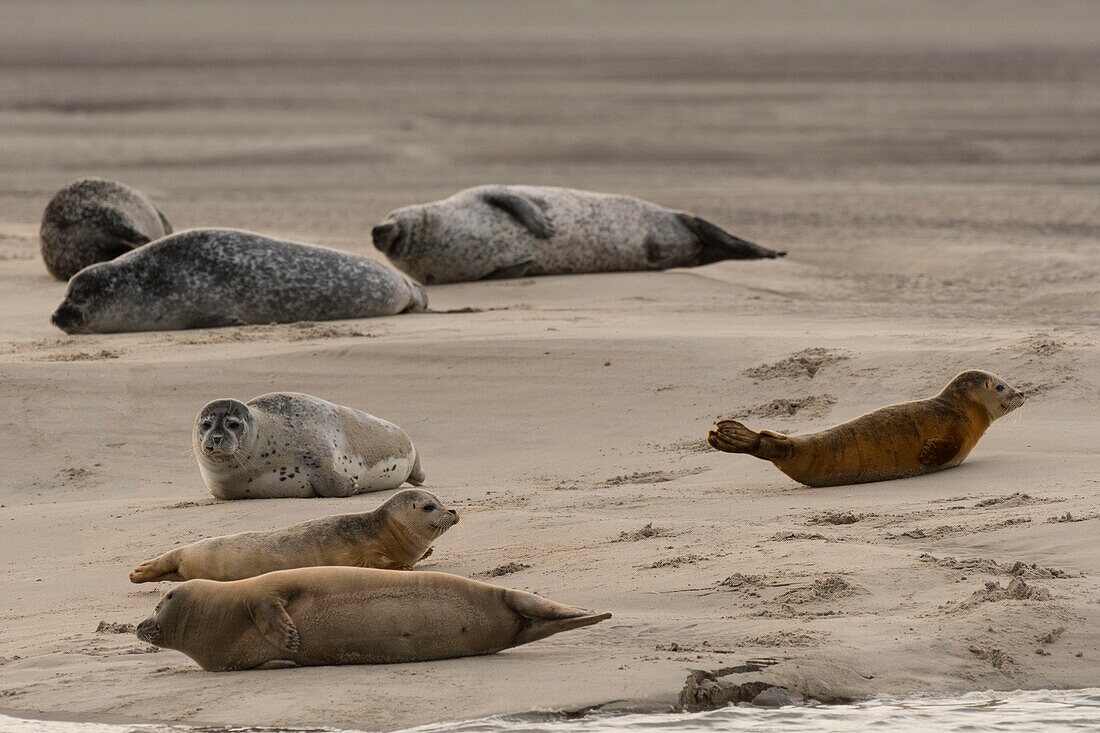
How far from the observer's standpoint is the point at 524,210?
11781mm

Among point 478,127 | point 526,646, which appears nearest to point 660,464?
point 526,646

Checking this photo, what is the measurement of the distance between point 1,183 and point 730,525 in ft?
47.6

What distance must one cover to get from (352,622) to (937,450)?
2555 millimetres

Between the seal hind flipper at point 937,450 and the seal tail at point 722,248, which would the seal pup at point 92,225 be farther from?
the seal hind flipper at point 937,450

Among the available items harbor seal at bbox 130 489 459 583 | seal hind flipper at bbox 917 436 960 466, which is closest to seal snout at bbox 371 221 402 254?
seal hind flipper at bbox 917 436 960 466

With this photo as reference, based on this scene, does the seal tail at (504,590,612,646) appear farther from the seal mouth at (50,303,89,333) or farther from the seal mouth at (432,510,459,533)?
the seal mouth at (50,303,89,333)

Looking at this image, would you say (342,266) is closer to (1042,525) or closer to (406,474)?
(406,474)

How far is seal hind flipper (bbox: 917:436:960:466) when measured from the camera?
19.6 feet

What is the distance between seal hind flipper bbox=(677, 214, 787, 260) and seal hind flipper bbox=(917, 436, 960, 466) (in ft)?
20.5

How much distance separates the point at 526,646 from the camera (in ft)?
14.3

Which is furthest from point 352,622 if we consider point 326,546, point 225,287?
point 225,287

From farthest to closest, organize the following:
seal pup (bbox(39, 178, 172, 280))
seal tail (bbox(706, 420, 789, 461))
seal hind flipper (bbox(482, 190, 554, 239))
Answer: seal hind flipper (bbox(482, 190, 554, 239))
seal pup (bbox(39, 178, 172, 280))
seal tail (bbox(706, 420, 789, 461))

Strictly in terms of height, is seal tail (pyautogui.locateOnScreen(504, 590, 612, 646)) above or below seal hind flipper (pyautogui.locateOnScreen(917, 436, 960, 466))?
below

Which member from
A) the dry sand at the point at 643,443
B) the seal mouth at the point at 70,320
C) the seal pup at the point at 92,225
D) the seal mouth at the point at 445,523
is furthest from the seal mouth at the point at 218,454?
the seal pup at the point at 92,225
